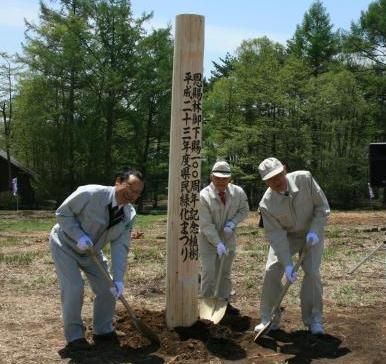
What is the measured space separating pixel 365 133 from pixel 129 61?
16.5 m

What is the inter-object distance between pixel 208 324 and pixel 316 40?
41740 mm

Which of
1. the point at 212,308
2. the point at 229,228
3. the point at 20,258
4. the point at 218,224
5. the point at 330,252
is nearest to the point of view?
the point at 212,308

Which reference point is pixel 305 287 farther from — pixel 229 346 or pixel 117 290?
pixel 117 290

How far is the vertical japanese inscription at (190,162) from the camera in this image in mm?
5402

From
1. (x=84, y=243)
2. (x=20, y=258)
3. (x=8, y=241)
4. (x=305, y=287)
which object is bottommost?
(x=8, y=241)

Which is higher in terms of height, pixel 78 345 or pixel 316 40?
pixel 316 40

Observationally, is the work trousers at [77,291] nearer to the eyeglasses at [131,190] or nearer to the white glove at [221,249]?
the eyeglasses at [131,190]

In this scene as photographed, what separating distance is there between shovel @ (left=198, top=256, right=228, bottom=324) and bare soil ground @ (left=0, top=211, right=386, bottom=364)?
112mm

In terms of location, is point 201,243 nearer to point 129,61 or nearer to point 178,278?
point 178,278

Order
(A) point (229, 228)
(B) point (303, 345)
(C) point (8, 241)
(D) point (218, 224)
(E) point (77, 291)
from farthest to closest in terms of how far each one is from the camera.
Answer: (C) point (8, 241), (D) point (218, 224), (A) point (229, 228), (B) point (303, 345), (E) point (77, 291)

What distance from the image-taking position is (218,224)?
21.7ft

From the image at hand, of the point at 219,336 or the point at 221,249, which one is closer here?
the point at 219,336

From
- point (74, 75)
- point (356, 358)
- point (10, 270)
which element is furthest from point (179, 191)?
point (74, 75)

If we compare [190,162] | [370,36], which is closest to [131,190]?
[190,162]
